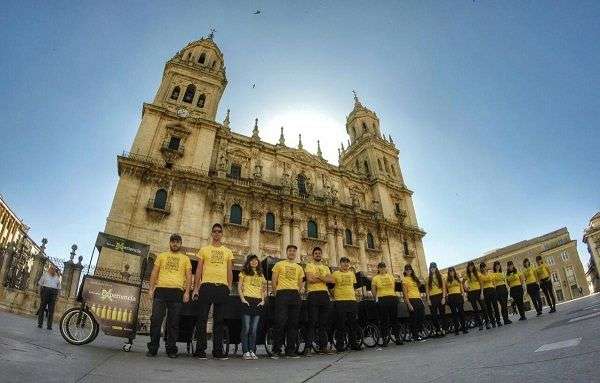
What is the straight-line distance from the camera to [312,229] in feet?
83.4

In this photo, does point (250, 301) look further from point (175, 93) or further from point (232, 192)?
point (175, 93)

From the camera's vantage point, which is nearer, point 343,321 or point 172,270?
point 172,270

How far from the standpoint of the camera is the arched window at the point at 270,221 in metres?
23.5

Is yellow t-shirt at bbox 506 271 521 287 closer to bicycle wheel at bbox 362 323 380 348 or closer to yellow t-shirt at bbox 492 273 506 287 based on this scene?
yellow t-shirt at bbox 492 273 506 287

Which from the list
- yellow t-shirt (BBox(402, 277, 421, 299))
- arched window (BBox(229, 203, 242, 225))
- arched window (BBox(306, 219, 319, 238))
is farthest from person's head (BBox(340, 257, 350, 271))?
arched window (BBox(306, 219, 319, 238))

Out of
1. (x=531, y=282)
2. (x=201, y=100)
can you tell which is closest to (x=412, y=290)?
(x=531, y=282)

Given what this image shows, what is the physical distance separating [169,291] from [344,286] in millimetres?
3279

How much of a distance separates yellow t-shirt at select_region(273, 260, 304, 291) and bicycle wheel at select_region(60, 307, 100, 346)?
313 cm

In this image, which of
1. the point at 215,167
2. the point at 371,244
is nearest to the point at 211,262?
the point at 215,167

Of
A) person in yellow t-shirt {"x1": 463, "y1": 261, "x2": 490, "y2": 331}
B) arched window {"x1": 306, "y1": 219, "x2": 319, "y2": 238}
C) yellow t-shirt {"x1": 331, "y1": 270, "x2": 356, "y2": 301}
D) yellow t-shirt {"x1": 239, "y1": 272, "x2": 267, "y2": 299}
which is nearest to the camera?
yellow t-shirt {"x1": 239, "y1": 272, "x2": 267, "y2": 299}

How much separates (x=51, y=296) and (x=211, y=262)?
20.5 feet

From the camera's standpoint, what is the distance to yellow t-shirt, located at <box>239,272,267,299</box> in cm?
551

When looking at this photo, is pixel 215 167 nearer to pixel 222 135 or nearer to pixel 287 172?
pixel 222 135

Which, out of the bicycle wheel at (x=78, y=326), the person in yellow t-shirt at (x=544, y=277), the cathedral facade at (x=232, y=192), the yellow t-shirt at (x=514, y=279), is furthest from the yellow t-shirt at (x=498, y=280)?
the cathedral facade at (x=232, y=192)
